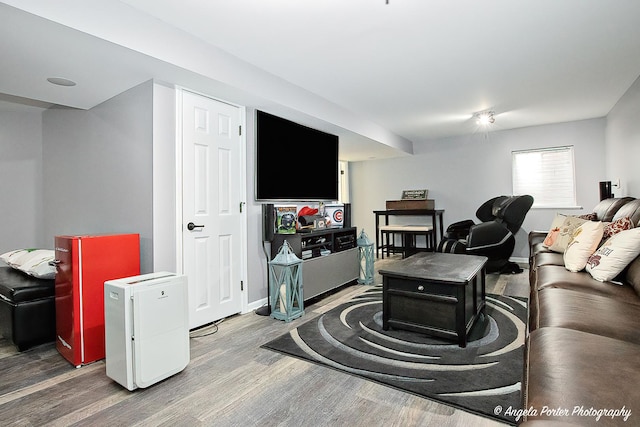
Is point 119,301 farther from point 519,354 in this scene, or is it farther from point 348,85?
point 348,85

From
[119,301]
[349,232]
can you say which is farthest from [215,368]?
[349,232]

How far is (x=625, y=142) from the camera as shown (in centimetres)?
370

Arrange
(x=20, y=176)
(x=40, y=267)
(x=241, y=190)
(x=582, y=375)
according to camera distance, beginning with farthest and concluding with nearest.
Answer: (x=20, y=176)
(x=241, y=190)
(x=40, y=267)
(x=582, y=375)

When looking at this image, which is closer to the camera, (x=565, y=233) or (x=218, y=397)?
(x=218, y=397)

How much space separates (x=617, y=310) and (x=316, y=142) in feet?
10.4

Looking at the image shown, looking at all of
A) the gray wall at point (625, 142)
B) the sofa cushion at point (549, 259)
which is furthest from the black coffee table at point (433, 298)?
the gray wall at point (625, 142)

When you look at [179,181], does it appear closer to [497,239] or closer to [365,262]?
[365,262]

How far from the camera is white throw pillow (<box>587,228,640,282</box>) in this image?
1.99m

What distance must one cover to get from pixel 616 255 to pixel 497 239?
2.21 meters

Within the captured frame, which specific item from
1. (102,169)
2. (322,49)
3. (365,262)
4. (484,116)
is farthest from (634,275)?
(102,169)

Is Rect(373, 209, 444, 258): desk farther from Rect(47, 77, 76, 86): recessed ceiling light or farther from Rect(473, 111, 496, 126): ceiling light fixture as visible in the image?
Rect(47, 77, 76, 86): recessed ceiling light

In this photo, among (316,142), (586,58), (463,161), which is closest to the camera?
(586,58)

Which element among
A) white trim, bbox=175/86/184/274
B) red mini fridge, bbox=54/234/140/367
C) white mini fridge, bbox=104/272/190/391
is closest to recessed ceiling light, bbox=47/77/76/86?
white trim, bbox=175/86/184/274

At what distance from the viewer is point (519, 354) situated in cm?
210
